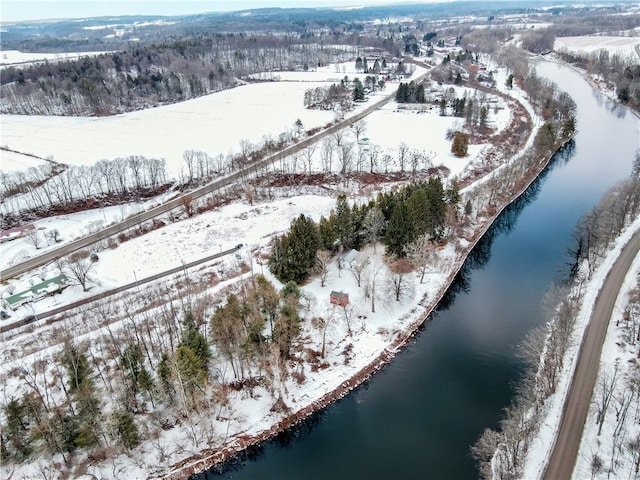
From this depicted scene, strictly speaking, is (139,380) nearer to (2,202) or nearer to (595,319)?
(595,319)

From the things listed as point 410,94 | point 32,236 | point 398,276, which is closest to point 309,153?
point 398,276

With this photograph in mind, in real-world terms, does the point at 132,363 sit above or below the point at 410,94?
below

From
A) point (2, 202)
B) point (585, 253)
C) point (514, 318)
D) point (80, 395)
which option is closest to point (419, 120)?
point (585, 253)

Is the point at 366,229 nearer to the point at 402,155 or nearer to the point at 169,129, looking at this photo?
the point at 402,155

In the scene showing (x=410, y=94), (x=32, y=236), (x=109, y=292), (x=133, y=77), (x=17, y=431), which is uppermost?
(x=133, y=77)

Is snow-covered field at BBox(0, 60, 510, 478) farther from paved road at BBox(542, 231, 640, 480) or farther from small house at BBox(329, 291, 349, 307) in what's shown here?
paved road at BBox(542, 231, 640, 480)

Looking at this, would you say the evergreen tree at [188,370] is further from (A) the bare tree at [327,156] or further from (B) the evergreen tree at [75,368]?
(A) the bare tree at [327,156]

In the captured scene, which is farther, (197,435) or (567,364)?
(567,364)
